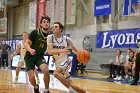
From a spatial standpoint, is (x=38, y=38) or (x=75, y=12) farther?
(x=75, y=12)

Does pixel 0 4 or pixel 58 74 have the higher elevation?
pixel 0 4

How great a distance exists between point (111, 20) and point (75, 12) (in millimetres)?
3405

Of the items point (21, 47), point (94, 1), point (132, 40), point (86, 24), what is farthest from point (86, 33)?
point (21, 47)

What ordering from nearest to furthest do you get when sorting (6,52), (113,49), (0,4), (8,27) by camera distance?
(113,49) < (6,52) < (0,4) < (8,27)

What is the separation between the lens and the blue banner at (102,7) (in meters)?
19.0

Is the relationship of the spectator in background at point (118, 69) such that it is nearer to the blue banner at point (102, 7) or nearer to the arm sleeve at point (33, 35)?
the blue banner at point (102, 7)

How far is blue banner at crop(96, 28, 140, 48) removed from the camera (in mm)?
16547

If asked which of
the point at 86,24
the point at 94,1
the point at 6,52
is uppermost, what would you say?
the point at 94,1

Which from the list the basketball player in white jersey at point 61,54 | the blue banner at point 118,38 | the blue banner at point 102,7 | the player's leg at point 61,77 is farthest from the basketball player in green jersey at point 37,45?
the blue banner at point 102,7

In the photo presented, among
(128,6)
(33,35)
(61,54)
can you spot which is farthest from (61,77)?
(128,6)

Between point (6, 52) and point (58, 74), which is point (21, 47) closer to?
point (58, 74)

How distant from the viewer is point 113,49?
18.4 m

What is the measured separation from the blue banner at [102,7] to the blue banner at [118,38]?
54.2 inches

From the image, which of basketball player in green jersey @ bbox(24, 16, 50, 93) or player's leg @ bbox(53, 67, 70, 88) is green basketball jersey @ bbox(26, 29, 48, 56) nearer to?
basketball player in green jersey @ bbox(24, 16, 50, 93)
